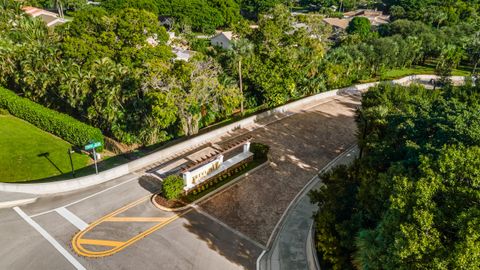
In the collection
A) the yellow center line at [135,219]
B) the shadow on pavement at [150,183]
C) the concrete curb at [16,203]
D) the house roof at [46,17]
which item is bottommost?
the yellow center line at [135,219]

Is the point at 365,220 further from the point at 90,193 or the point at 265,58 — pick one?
the point at 265,58

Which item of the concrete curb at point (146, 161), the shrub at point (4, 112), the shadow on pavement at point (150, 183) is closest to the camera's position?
the concrete curb at point (146, 161)

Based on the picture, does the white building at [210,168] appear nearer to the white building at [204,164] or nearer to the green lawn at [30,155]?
the white building at [204,164]

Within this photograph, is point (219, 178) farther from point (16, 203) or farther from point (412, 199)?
point (412, 199)

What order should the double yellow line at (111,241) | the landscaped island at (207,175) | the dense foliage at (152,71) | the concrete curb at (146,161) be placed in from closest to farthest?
the double yellow line at (111,241) → the landscaped island at (207,175) → the concrete curb at (146,161) → the dense foliage at (152,71)

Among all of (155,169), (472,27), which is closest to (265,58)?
(155,169)

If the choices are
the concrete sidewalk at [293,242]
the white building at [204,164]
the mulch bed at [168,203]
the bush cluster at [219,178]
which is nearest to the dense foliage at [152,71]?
the white building at [204,164]

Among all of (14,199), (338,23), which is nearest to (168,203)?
(14,199)
